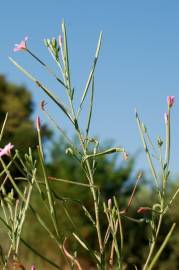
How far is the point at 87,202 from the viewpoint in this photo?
1057 centimetres

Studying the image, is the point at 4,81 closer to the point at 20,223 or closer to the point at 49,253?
the point at 49,253

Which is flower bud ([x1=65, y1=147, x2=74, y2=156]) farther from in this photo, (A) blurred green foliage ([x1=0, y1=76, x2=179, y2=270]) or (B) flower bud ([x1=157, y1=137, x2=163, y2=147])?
(A) blurred green foliage ([x1=0, y1=76, x2=179, y2=270])

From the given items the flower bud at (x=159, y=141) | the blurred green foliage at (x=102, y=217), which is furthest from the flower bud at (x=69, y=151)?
the blurred green foliage at (x=102, y=217)

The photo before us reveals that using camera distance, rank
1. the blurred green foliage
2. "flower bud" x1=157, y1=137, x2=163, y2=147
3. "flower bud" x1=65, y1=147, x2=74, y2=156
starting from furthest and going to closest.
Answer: the blurred green foliage, "flower bud" x1=157, y1=137, x2=163, y2=147, "flower bud" x1=65, y1=147, x2=74, y2=156

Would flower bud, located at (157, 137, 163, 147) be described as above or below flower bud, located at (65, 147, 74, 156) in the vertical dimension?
below

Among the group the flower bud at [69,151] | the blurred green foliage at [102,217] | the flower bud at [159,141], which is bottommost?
the blurred green foliage at [102,217]

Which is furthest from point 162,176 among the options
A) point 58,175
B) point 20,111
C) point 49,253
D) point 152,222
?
point 20,111

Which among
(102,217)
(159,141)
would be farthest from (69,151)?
(102,217)

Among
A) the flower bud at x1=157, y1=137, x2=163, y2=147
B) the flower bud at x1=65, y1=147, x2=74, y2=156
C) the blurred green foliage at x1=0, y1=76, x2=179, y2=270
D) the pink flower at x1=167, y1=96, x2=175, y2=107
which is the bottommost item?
the blurred green foliage at x1=0, y1=76, x2=179, y2=270

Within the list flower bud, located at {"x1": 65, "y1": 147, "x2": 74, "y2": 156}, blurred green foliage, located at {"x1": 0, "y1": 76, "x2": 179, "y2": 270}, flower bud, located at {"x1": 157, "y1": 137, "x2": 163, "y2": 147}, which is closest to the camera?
flower bud, located at {"x1": 65, "y1": 147, "x2": 74, "y2": 156}

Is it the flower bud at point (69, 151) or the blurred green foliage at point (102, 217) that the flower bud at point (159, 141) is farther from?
the blurred green foliage at point (102, 217)

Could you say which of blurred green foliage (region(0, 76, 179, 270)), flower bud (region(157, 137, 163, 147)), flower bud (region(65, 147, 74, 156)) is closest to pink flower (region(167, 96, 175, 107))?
flower bud (region(157, 137, 163, 147))

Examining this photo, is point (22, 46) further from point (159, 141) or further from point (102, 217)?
point (102, 217)

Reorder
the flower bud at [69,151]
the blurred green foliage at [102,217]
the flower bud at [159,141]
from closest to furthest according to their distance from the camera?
the flower bud at [69,151]
the flower bud at [159,141]
the blurred green foliage at [102,217]
